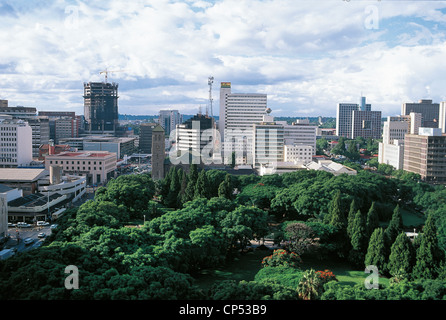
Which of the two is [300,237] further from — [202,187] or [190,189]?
[190,189]

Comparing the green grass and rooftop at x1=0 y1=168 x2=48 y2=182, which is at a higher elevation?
rooftop at x1=0 y1=168 x2=48 y2=182

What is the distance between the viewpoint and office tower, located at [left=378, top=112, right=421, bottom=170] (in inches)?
2826

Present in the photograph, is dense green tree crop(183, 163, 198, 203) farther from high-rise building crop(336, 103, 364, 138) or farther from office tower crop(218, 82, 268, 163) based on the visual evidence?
→ high-rise building crop(336, 103, 364, 138)

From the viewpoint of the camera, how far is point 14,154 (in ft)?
213

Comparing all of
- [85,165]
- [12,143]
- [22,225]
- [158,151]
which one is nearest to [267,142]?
[158,151]

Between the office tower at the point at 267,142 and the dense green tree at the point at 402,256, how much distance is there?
4428 centimetres

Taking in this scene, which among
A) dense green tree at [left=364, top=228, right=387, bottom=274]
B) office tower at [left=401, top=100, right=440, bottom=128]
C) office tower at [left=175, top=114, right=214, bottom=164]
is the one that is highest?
office tower at [left=401, top=100, right=440, bottom=128]

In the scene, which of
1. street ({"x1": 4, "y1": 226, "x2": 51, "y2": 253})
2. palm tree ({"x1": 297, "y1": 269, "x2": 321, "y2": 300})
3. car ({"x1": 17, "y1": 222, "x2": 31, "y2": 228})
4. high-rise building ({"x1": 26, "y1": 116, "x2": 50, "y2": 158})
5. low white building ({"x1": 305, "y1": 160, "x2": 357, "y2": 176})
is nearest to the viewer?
palm tree ({"x1": 297, "y1": 269, "x2": 321, "y2": 300})

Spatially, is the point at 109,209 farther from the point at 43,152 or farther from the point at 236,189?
the point at 43,152

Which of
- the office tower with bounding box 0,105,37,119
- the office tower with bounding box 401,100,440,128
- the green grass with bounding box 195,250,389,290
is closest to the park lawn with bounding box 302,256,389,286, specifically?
the green grass with bounding box 195,250,389,290

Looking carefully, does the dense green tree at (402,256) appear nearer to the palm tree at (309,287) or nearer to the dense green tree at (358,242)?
the dense green tree at (358,242)

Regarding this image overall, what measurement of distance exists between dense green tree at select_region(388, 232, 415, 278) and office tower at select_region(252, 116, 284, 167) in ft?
145

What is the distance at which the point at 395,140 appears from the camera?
244 feet
